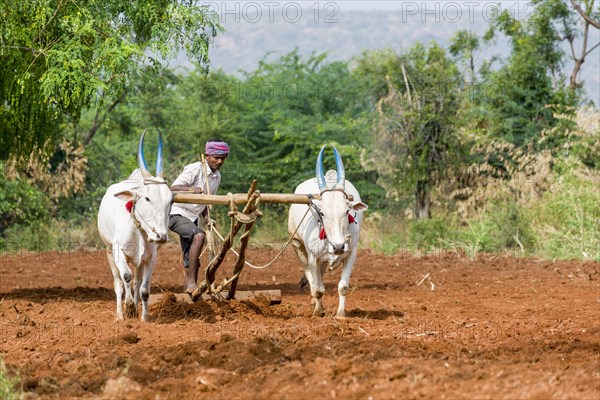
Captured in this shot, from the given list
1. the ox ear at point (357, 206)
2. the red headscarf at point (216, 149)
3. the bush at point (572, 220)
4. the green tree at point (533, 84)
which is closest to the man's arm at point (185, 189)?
the red headscarf at point (216, 149)

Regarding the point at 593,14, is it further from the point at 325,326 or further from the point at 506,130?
the point at 325,326

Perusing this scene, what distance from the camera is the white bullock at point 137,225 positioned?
8.09m

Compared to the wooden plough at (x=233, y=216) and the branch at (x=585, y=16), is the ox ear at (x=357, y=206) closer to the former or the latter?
the wooden plough at (x=233, y=216)

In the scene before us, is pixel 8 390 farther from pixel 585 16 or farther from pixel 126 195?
pixel 585 16

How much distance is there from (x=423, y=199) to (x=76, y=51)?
34.1 ft

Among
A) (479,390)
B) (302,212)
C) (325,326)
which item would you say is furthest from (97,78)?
(479,390)

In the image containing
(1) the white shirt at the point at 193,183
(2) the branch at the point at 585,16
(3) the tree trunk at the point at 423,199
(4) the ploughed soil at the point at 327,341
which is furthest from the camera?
(2) the branch at the point at 585,16

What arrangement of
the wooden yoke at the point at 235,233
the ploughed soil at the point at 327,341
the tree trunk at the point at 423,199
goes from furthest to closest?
the tree trunk at the point at 423,199
the wooden yoke at the point at 235,233
the ploughed soil at the point at 327,341

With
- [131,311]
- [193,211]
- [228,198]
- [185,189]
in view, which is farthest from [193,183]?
[131,311]

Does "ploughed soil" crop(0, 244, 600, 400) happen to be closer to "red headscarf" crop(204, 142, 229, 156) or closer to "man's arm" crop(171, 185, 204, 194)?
"man's arm" crop(171, 185, 204, 194)

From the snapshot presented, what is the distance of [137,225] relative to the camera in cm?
828

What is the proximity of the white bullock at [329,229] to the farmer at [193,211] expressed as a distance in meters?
0.92

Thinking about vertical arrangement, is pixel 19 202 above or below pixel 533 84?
below

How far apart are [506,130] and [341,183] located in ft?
44.8
